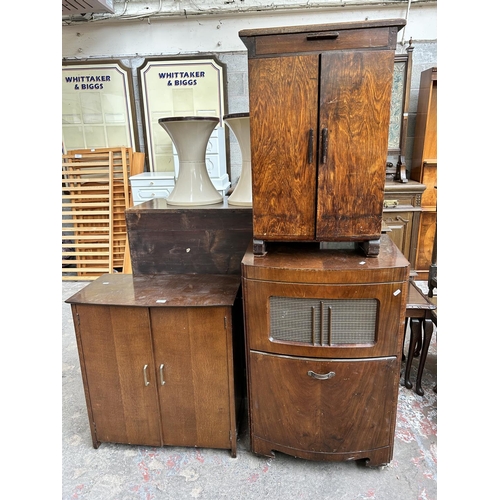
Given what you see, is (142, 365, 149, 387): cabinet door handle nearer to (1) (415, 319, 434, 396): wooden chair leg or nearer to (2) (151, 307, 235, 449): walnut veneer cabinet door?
(2) (151, 307, 235, 449): walnut veneer cabinet door

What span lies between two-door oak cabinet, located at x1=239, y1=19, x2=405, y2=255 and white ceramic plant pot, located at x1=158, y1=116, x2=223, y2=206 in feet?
1.77

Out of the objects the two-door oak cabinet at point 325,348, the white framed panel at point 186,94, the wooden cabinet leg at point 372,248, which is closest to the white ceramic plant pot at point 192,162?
the two-door oak cabinet at point 325,348

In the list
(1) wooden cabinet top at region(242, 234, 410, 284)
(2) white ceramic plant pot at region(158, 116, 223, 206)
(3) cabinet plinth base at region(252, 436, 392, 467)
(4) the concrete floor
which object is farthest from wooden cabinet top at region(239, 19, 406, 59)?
(4) the concrete floor

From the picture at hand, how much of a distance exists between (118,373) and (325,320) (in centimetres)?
94

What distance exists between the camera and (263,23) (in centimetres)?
341

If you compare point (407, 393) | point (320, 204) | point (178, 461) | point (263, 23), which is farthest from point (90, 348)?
point (263, 23)

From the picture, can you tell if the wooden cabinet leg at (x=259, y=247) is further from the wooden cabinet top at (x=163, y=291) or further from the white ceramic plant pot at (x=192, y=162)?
the white ceramic plant pot at (x=192, y=162)

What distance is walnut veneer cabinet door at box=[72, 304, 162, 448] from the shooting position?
1550 mm

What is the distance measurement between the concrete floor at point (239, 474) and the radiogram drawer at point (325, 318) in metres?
0.58

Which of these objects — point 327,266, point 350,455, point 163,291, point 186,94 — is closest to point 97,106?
point 186,94

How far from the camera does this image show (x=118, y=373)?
5.28 feet

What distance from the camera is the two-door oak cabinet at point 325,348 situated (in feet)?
4.36

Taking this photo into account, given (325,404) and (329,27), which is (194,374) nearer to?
(325,404)

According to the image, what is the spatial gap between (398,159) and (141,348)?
2.90 m
